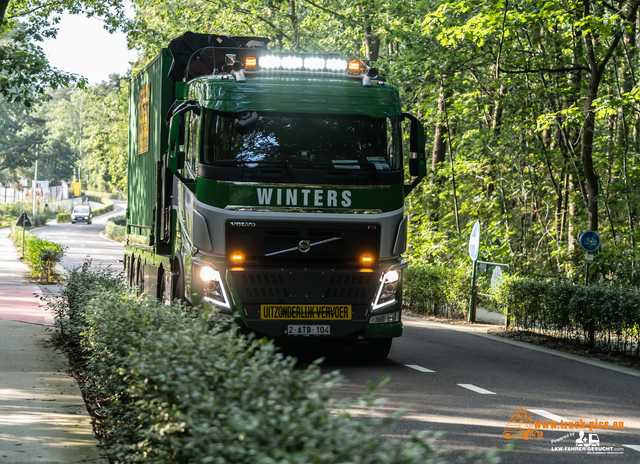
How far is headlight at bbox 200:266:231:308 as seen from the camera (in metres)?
9.23

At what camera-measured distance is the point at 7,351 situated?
10.9 meters

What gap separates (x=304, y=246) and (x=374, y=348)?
217 centimetres

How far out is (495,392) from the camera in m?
8.61

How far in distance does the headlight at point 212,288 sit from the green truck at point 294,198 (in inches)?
0.5

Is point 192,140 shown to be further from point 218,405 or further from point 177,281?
point 218,405

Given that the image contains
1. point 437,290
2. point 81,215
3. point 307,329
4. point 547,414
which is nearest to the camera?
point 547,414

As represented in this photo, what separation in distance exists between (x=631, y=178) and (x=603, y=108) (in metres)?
3.71

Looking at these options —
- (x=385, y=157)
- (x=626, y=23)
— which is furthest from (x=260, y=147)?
(x=626, y=23)

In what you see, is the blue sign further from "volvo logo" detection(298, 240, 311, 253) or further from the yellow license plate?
"volvo logo" detection(298, 240, 311, 253)

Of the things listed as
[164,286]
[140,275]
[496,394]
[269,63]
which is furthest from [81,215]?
[496,394]

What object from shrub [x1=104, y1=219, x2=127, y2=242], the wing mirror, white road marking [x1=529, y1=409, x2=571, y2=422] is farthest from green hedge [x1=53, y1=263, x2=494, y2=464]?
shrub [x1=104, y1=219, x2=127, y2=242]

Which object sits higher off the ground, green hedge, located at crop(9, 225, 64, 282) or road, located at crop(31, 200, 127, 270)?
green hedge, located at crop(9, 225, 64, 282)

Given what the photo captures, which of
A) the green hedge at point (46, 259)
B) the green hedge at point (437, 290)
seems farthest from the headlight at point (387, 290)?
the green hedge at point (46, 259)

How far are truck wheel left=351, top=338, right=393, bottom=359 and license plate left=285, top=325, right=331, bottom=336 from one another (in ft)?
4.06
